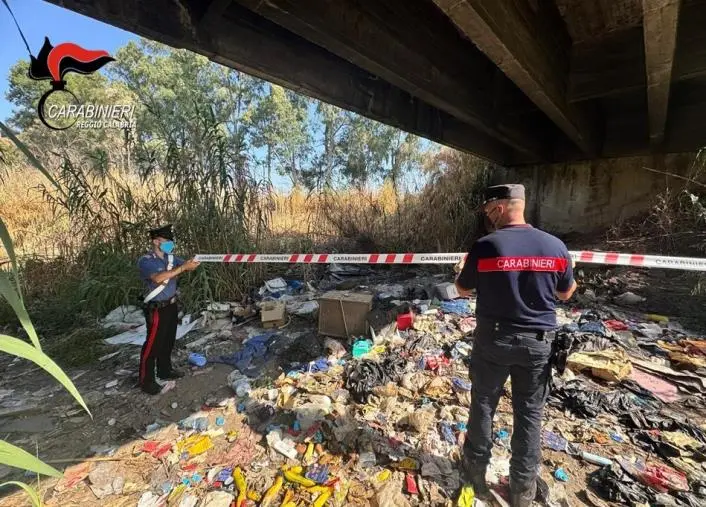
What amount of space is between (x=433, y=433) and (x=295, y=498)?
43.5 inches

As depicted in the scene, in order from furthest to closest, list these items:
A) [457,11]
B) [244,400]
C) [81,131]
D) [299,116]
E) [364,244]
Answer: [299,116] → [81,131] → [364,244] → [244,400] → [457,11]

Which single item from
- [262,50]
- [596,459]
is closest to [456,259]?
[596,459]

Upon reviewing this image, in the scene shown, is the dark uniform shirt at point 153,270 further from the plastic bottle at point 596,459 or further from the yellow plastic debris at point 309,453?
the plastic bottle at point 596,459

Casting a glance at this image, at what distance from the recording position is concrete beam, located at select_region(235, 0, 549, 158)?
96.0 inches

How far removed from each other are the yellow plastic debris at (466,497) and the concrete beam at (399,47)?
10.8 ft

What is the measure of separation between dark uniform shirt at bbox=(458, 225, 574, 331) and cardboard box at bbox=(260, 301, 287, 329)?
10.1 feet

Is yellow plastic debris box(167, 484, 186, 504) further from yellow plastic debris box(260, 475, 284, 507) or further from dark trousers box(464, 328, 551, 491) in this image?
dark trousers box(464, 328, 551, 491)

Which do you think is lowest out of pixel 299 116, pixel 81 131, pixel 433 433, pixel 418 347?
pixel 433 433

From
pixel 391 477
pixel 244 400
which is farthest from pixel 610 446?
pixel 244 400

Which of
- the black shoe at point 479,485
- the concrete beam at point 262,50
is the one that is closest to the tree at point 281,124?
the concrete beam at point 262,50

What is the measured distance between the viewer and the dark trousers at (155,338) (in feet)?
10.6

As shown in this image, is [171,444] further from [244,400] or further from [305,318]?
[305,318]

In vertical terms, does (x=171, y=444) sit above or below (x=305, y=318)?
below

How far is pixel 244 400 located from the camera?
3.07m
